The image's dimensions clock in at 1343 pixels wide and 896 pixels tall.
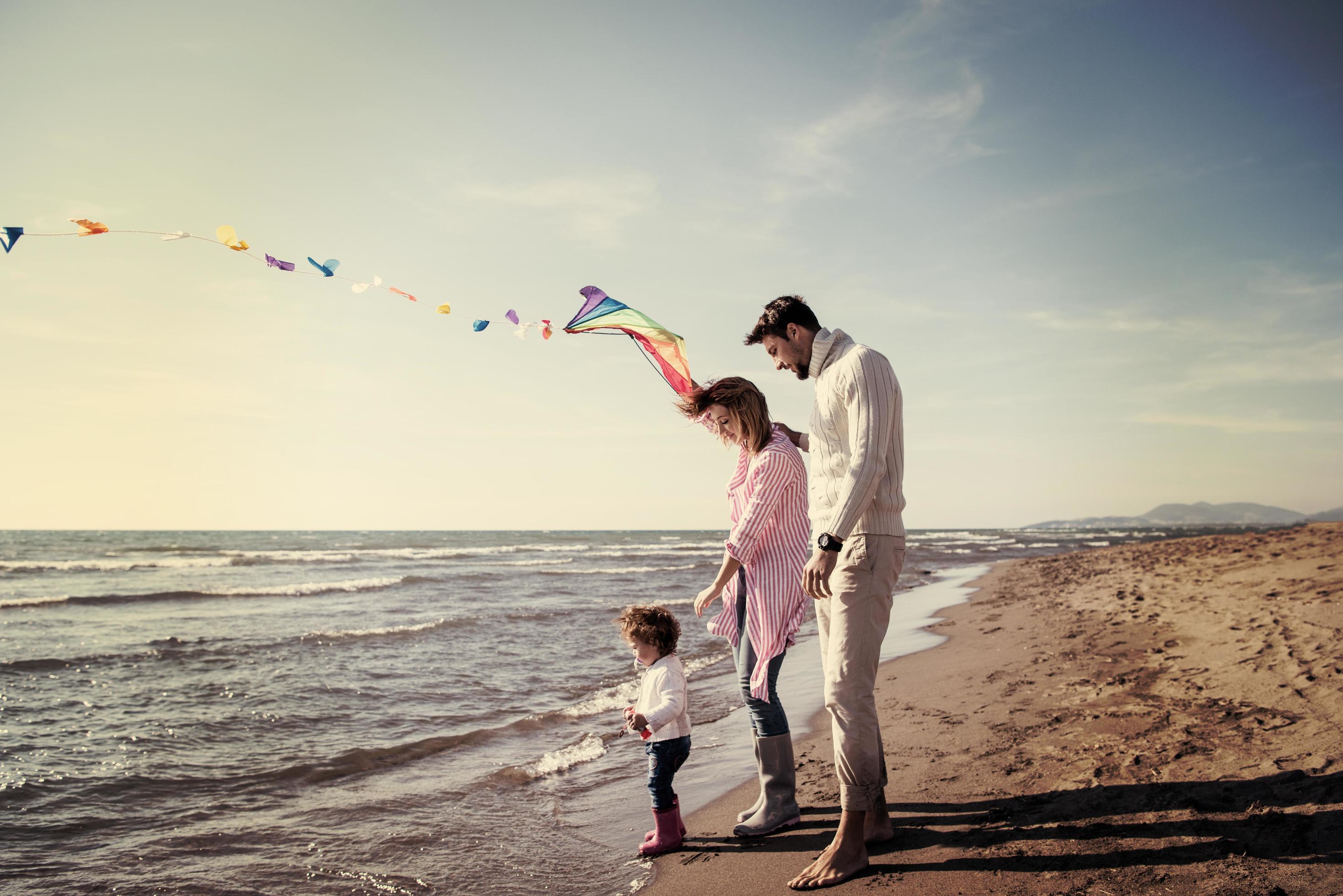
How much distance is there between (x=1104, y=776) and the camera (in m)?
3.01

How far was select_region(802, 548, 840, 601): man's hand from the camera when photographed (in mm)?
2436

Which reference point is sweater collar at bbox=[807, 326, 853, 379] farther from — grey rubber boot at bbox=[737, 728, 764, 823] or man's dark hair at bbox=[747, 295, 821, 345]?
grey rubber boot at bbox=[737, 728, 764, 823]

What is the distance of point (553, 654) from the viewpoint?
8852 mm

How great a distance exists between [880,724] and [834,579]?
104 inches

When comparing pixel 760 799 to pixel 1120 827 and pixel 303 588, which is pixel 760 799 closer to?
pixel 1120 827

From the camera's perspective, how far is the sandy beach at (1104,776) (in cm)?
233

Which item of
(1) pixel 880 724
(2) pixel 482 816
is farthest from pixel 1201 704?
(2) pixel 482 816

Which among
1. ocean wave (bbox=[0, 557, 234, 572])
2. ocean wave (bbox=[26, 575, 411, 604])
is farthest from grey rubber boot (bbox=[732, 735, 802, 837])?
ocean wave (bbox=[0, 557, 234, 572])

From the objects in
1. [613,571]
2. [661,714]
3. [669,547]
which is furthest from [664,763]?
[669,547]

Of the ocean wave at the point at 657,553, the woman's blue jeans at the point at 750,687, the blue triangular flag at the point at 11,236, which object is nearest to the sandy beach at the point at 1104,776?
the woman's blue jeans at the point at 750,687

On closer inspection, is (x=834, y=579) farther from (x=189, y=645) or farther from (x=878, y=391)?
(x=189, y=645)

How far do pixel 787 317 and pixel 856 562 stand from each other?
0.96 m

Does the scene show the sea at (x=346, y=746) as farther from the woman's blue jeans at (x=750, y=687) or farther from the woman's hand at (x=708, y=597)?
the woman's hand at (x=708, y=597)

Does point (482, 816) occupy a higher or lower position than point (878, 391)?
lower
